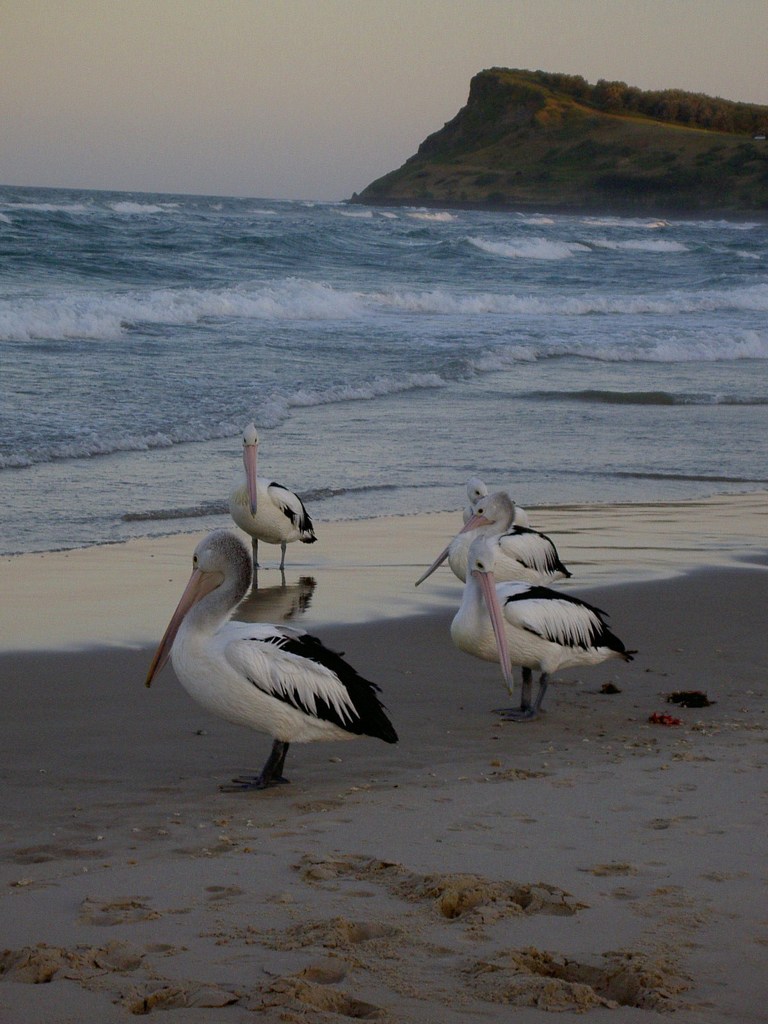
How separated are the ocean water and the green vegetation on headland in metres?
73.0

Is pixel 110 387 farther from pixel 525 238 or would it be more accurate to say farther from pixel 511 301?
pixel 525 238

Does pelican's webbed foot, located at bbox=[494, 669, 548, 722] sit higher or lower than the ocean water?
lower

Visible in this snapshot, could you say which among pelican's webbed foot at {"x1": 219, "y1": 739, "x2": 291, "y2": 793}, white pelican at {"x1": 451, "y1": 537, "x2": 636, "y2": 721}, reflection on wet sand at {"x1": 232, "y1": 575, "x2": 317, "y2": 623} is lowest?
reflection on wet sand at {"x1": 232, "y1": 575, "x2": 317, "y2": 623}

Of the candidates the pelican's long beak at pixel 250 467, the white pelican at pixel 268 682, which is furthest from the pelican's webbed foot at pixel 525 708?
the pelican's long beak at pixel 250 467

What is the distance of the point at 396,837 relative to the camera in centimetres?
388

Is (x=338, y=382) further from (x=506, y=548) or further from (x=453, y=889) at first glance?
(x=453, y=889)

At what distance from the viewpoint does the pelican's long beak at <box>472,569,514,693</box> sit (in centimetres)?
541

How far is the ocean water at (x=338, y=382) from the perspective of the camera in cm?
1076

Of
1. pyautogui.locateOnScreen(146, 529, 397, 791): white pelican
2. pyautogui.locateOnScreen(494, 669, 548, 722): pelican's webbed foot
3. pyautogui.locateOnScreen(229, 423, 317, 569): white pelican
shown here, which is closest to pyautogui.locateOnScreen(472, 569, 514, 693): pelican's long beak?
pyautogui.locateOnScreen(494, 669, 548, 722): pelican's webbed foot

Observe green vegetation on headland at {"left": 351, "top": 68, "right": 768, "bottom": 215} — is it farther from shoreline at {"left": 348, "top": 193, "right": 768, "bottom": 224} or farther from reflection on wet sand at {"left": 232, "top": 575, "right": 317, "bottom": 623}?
reflection on wet sand at {"left": 232, "top": 575, "right": 317, "bottom": 623}

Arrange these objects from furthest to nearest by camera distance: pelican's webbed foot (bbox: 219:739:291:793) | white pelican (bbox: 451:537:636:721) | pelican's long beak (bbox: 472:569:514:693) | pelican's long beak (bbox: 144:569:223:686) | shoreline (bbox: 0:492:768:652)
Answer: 1. shoreline (bbox: 0:492:768:652)
2. white pelican (bbox: 451:537:636:721)
3. pelican's long beak (bbox: 472:569:514:693)
4. pelican's long beak (bbox: 144:569:223:686)
5. pelican's webbed foot (bbox: 219:739:291:793)

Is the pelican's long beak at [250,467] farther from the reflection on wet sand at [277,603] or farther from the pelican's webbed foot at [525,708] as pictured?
the pelican's webbed foot at [525,708]

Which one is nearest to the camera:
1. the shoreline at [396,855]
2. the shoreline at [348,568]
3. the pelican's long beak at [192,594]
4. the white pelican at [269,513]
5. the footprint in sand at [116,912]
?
the shoreline at [396,855]

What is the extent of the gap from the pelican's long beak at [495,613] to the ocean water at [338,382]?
371 cm
